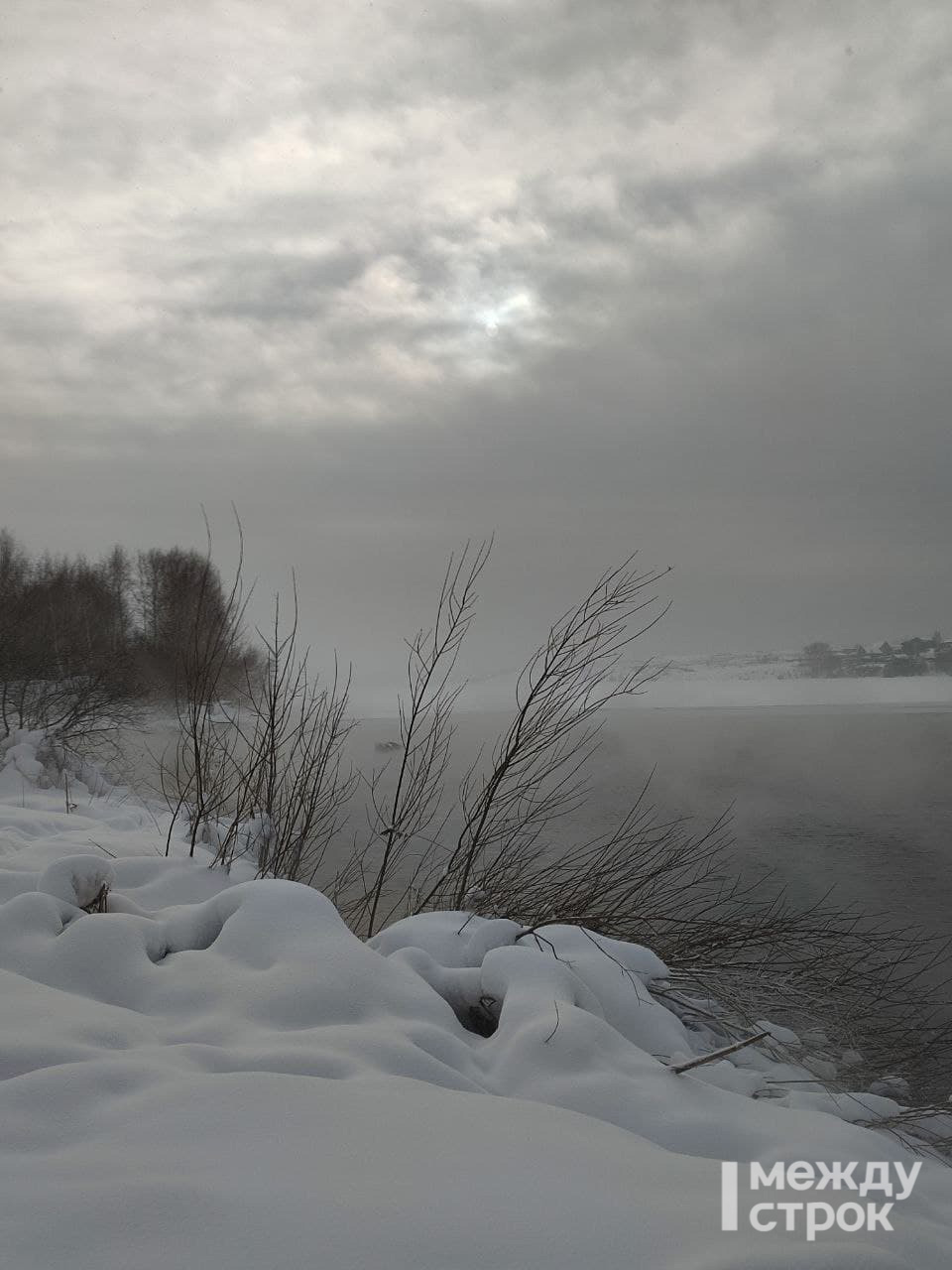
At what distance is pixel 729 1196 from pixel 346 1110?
0.66 metres

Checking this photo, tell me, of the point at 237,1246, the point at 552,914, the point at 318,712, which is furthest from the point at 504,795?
the point at 237,1246

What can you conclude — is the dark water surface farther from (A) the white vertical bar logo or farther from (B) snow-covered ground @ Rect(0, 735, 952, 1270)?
(A) the white vertical bar logo

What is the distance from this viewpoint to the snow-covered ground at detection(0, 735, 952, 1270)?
1184 millimetres

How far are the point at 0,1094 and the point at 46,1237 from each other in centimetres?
39

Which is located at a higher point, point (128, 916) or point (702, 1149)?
point (128, 916)

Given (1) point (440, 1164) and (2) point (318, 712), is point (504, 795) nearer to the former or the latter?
(2) point (318, 712)

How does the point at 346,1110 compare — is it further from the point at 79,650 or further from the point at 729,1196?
the point at 79,650

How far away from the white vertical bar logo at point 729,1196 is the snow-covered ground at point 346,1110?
0.02m

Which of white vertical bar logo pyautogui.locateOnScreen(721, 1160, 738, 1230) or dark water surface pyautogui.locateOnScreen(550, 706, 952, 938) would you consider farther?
dark water surface pyautogui.locateOnScreen(550, 706, 952, 938)

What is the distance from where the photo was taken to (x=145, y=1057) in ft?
5.39

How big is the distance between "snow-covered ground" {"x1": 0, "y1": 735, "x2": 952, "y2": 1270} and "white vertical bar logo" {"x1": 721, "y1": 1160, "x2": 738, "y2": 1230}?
2 centimetres

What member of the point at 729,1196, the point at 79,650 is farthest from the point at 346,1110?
the point at 79,650

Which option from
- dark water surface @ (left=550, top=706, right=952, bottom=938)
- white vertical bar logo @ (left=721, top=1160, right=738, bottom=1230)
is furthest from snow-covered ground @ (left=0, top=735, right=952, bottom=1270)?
dark water surface @ (left=550, top=706, right=952, bottom=938)

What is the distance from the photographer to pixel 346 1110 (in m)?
1.51
